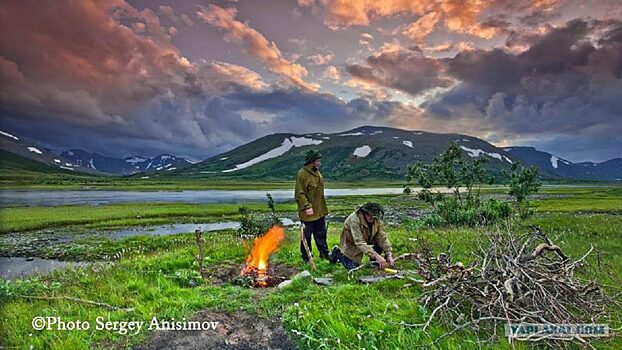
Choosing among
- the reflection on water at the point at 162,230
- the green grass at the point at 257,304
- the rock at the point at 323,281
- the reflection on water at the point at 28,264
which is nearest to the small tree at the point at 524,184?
the green grass at the point at 257,304

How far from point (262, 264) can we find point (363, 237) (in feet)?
10.2

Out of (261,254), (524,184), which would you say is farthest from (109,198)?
(524,184)

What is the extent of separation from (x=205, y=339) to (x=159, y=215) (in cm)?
3739

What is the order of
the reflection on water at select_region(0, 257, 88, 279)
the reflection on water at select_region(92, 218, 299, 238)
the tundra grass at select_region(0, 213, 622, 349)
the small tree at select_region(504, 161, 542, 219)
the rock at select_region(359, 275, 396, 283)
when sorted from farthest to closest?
1. the reflection on water at select_region(92, 218, 299, 238)
2. the small tree at select_region(504, 161, 542, 219)
3. the reflection on water at select_region(0, 257, 88, 279)
4. the rock at select_region(359, 275, 396, 283)
5. the tundra grass at select_region(0, 213, 622, 349)

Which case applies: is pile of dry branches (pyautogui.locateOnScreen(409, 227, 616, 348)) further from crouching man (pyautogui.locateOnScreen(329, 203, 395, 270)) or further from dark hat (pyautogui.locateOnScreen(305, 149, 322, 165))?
dark hat (pyautogui.locateOnScreen(305, 149, 322, 165))

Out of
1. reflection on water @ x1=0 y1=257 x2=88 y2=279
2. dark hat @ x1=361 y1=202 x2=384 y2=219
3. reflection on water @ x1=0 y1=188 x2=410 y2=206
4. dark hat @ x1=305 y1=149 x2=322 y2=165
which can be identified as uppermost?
dark hat @ x1=305 y1=149 x2=322 y2=165

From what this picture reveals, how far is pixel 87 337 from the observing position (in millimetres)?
5676

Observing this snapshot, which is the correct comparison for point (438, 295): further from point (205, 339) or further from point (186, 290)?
point (186, 290)

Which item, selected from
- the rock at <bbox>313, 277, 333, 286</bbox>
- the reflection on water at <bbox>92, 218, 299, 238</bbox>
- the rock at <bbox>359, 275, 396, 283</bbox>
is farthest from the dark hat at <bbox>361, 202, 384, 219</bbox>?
the reflection on water at <bbox>92, 218, 299, 238</bbox>

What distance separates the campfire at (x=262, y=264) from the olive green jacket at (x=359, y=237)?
2.06 metres

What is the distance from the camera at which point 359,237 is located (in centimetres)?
880

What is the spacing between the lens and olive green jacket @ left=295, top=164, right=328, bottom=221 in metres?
10.5

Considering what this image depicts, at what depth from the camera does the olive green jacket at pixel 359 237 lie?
8920mm

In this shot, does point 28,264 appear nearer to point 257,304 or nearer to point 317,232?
point 317,232
